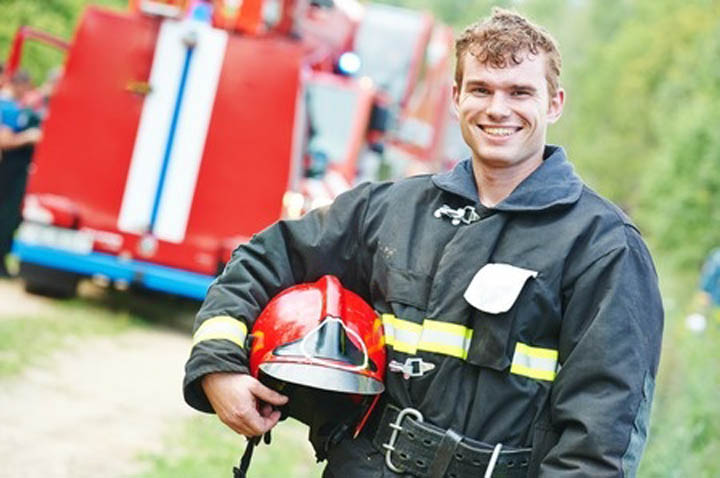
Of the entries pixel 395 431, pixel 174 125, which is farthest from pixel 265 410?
pixel 174 125

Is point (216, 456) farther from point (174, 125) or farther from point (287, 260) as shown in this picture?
point (174, 125)

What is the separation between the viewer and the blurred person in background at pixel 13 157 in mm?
10867

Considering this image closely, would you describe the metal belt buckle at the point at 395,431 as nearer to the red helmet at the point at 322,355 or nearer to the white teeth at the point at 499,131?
the red helmet at the point at 322,355

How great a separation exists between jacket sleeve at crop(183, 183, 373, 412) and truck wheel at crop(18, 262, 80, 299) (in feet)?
22.9

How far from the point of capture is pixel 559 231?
2.91m

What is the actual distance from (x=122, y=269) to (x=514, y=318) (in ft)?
23.5

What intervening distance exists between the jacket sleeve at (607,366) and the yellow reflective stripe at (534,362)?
32 mm

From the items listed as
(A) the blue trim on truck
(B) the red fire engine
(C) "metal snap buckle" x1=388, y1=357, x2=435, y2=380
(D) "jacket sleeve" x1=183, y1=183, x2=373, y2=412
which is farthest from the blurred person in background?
(C) "metal snap buckle" x1=388, y1=357, x2=435, y2=380

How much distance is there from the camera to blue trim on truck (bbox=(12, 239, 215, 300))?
9633 millimetres

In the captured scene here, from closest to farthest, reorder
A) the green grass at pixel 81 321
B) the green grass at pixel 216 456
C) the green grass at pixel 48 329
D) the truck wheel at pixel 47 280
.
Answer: the green grass at pixel 216 456, the green grass at pixel 48 329, the green grass at pixel 81 321, the truck wheel at pixel 47 280

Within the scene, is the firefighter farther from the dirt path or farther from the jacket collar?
the dirt path

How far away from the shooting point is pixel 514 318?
2869mm

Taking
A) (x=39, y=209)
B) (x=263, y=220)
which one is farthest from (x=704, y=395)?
(x=39, y=209)

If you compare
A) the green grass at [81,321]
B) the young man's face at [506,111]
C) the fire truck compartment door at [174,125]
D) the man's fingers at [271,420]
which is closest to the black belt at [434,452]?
the man's fingers at [271,420]
